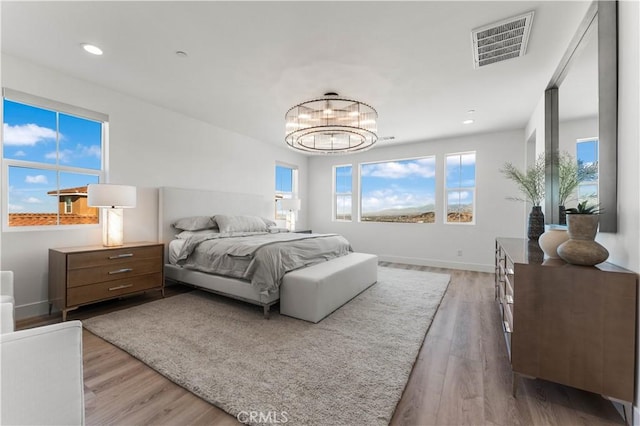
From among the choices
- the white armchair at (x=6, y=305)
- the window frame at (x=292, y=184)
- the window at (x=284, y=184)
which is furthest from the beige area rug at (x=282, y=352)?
the window at (x=284, y=184)

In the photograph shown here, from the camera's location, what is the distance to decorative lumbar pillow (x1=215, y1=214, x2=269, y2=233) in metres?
4.11

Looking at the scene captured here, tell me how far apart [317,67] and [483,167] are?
12.7 ft

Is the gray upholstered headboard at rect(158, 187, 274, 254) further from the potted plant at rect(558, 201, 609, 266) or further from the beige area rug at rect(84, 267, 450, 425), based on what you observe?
the potted plant at rect(558, 201, 609, 266)

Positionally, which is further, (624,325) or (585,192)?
(585,192)

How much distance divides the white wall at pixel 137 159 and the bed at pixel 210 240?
0.19 meters

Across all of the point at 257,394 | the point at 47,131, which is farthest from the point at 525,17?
the point at 47,131

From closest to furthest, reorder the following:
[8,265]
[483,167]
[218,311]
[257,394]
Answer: [257,394] < [8,265] < [218,311] < [483,167]

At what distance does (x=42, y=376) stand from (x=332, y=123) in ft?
10.5

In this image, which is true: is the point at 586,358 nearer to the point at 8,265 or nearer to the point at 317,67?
the point at 317,67

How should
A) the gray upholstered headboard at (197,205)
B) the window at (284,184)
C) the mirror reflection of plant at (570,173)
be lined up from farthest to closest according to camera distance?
the window at (284,184) → the gray upholstered headboard at (197,205) → the mirror reflection of plant at (570,173)

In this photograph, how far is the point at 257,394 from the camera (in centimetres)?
162

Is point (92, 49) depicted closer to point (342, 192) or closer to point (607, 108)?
point (607, 108)

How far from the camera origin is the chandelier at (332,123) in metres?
3.19

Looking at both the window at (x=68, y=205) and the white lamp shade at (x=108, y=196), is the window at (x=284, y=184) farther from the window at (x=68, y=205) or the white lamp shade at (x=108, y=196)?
the window at (x=68, y=205)
